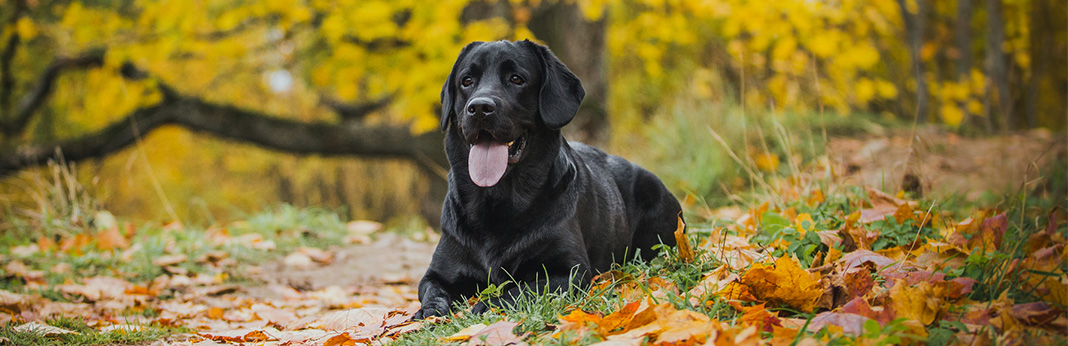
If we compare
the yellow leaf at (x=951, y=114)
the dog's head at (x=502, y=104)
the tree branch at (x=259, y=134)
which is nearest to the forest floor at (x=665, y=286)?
the dog's head at (x=502, y=104)

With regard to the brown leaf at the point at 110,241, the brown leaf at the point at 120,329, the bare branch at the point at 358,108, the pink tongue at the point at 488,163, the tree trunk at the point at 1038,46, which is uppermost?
the bare branch at the point at 358,108

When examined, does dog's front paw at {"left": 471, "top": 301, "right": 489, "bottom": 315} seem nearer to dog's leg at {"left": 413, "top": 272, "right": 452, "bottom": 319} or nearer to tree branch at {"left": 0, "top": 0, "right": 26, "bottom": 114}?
dog's leg at {"left": 413, "top": 272, "right": 452, "bottom": 319}

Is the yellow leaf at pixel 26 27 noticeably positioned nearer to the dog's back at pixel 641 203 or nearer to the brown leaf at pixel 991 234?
the dog's back at pixel 641 203

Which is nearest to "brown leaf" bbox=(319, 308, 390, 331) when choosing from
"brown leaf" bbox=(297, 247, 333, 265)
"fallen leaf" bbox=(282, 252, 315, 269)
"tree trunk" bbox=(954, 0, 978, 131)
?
"fallen leaf" bbox=(282, 252, 315, 269)

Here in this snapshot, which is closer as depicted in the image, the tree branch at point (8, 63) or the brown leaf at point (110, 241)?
the brown leaf at point (110, 241)

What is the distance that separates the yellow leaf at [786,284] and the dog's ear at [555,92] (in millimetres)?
972

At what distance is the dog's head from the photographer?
2718 mm

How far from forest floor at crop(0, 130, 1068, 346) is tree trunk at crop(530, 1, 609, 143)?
3.99 m

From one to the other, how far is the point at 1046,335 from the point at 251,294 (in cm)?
391

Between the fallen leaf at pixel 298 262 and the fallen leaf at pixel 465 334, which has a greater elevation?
the fallen leaf at pixel 465 334

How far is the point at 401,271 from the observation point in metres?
4.96

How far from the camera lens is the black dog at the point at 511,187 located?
2770 millimetres

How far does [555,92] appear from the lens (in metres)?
2.95

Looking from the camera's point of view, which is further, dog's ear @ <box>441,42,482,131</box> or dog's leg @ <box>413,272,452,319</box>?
dog's ear @ <box>441,42,482,131</box>
